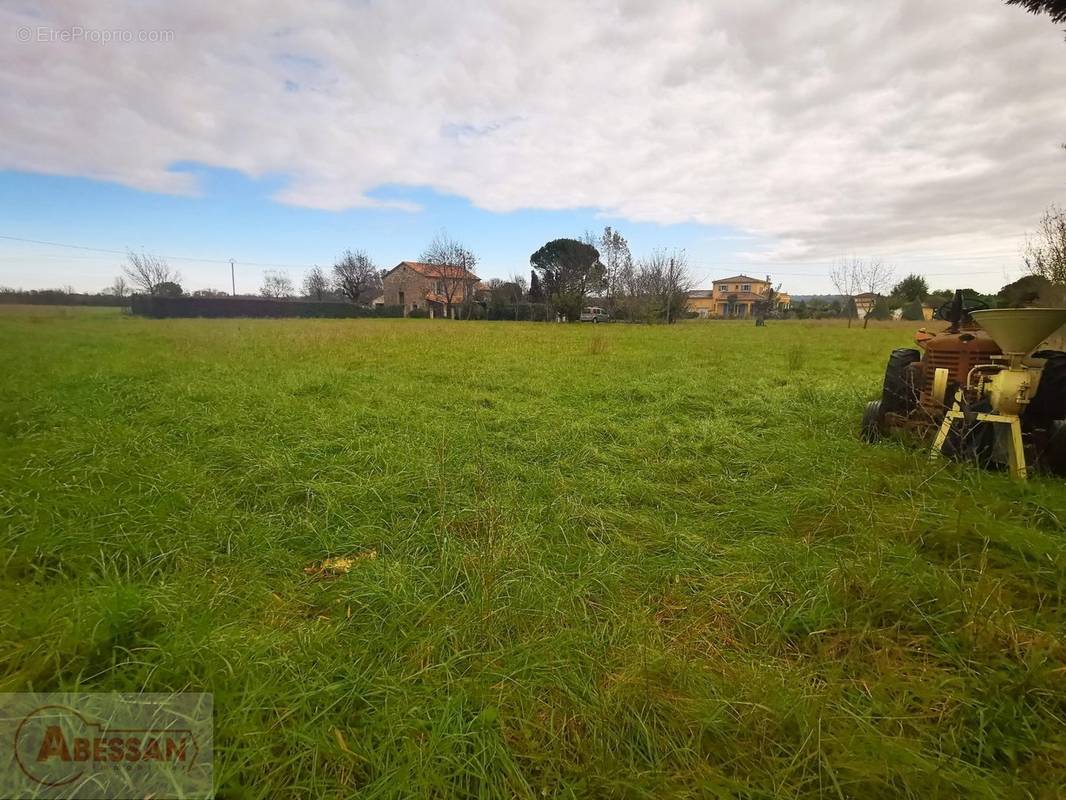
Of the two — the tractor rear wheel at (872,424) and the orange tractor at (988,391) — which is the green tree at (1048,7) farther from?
the tractor rear wheel at (872,424)

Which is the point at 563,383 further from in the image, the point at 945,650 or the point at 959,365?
the point at 945,650

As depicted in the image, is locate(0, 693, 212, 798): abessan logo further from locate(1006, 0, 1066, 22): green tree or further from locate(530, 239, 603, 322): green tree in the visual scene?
locate(530, 239, 603, 322): green tree

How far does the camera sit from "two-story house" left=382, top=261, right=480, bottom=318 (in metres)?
44.5

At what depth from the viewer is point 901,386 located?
3953 mm

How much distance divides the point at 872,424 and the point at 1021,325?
5.31 ft

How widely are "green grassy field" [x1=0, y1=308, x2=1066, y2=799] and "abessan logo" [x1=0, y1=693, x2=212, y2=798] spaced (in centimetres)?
6

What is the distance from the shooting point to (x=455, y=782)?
127 centimetres

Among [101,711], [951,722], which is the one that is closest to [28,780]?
[101,711]

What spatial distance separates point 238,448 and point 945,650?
461 centimetres

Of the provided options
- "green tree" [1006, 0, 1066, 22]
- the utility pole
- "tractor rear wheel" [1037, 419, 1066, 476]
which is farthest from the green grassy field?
the utility pole

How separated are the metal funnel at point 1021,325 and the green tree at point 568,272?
3550cm

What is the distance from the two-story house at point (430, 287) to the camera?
146 ft

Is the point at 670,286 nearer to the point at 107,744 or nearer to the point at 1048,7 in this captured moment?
the point at 1048,7

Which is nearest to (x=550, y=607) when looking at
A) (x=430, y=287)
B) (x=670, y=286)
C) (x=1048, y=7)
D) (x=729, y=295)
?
(x=1048, y=7)
